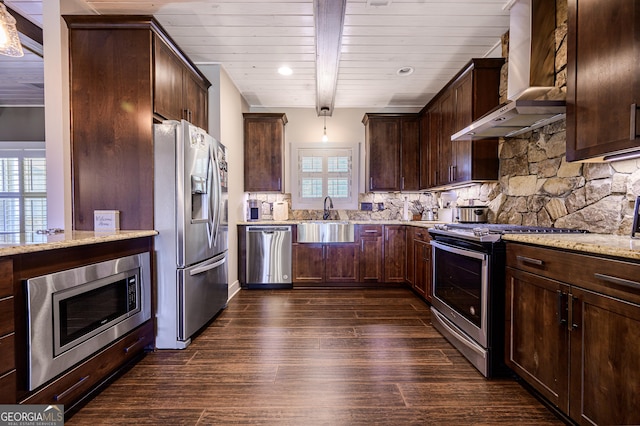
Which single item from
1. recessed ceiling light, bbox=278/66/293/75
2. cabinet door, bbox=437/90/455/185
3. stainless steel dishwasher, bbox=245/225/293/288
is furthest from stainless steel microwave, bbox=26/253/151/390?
cabinet door, bbox=437/90/455/185

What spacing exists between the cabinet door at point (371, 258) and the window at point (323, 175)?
86cm

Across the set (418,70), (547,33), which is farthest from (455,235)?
(418,70)

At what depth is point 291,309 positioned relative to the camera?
10.7 feet

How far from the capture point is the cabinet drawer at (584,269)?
115cm

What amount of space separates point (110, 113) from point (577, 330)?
10.7 feet

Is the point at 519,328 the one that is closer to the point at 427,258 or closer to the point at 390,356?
the point at 390,356

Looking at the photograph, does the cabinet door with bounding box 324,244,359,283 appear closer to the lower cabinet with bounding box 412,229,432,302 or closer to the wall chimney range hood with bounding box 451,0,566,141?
the lower cabinet with bounding box 412,229,432,302

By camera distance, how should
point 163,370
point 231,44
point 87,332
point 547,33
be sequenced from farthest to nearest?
point 231,44, point 547,33, point 163,370, point 87,332

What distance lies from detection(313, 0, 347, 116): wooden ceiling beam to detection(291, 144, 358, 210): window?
1.21 meters

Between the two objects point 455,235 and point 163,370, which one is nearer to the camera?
point 163,370

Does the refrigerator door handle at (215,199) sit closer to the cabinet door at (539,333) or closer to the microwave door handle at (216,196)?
the microwave door handle at (216,196)

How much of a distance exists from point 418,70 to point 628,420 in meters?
3.45

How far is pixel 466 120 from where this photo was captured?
119 inches

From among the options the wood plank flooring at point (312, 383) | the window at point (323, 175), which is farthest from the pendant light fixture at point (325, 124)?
the wood plank flooring at point (312, 383)
